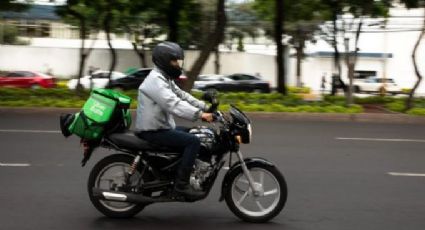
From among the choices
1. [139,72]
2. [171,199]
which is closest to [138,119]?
[171,199]

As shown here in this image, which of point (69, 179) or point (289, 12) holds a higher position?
point (289, 12)

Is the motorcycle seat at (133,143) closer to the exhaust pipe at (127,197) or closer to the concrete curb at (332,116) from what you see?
the exhaust pipe at (127,197)

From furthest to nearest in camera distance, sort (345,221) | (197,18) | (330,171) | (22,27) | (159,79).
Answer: (22,27)
(197,18)
(330,171)
(345,221)
(159,79)

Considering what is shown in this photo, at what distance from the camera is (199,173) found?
547cm

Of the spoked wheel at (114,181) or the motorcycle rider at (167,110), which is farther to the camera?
the spoked wheel at (114,181)

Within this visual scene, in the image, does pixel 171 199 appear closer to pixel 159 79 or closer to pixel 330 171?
pixel 159 79

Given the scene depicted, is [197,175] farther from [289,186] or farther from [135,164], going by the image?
[289,186]

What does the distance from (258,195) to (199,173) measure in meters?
0.63

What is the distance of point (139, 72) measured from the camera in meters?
28.7

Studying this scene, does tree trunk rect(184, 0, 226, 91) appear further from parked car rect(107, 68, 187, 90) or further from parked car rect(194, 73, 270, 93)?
parked car rect(194, 73, 270, 93)

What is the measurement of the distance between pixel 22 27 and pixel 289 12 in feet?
135

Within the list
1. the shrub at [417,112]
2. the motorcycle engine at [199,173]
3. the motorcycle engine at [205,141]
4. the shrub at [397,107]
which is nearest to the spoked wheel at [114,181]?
the motorcycle engine at [199,173]

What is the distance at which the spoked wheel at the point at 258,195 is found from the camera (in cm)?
555

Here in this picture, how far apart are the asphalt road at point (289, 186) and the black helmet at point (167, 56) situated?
1499 mm
